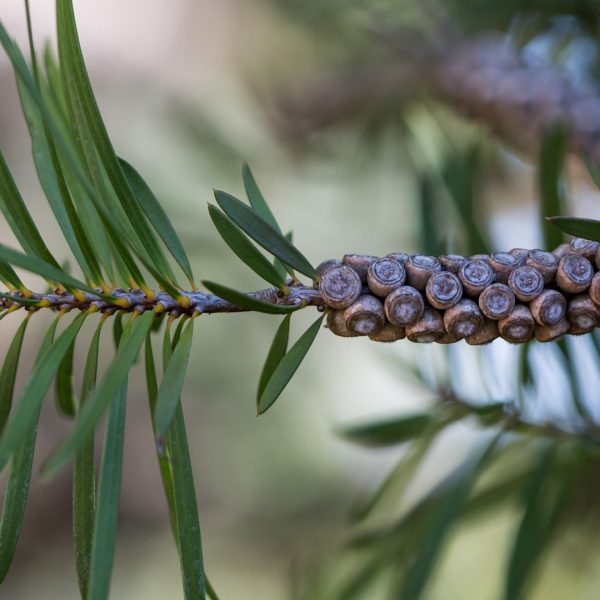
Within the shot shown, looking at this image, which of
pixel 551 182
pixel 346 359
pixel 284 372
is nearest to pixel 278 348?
pixel 284 372

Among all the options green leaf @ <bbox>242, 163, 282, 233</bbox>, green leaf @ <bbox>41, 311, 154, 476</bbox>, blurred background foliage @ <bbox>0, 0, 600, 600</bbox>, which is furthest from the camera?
blurred background foliage @ <bbox>0, 0, 600, 600</bbox>

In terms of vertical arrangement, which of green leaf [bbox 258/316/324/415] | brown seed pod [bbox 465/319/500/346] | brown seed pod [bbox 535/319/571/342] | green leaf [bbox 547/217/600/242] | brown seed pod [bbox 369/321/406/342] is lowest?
green leaf [bbox 258/316/324/415]

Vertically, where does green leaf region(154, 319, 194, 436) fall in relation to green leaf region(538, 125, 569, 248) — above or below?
below

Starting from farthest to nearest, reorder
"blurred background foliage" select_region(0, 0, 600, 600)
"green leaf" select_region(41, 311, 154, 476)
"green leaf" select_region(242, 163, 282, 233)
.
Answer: "blurred background foliage" select_region(0, 0, 600, 600), "green leaf" select_region(242, 163, 282, 233), "green leaf" select_region(41, 311, 154, 476)

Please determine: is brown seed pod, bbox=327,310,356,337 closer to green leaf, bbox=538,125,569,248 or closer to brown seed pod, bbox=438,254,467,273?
brown seed pod, bbox=438,254,467,273

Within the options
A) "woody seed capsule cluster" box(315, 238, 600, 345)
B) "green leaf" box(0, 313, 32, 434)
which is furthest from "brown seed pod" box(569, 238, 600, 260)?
"green leaf" box(0, 313, 32, 434)

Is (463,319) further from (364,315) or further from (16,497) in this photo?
(16,497)

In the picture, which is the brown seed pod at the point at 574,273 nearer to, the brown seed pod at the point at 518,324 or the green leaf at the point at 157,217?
the brown seed pod at the point at 518,324

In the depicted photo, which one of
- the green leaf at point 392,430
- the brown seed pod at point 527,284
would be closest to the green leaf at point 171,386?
the brown seed pod at point 527,284
